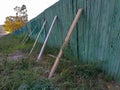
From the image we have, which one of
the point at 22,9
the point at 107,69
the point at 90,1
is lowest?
the point at 107,69

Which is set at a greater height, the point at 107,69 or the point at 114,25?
the point at 114,25

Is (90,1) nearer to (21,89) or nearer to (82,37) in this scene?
(82,37)

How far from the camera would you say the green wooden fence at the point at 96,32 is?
2781 mm

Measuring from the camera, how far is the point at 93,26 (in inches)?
132

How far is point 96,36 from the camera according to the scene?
10.8 ft

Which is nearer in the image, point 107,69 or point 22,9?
point 107,69

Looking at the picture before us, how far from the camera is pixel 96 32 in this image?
328 cm

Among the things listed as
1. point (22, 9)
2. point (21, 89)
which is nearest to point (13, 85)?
point (21, 89)

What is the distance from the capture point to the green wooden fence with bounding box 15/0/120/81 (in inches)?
109

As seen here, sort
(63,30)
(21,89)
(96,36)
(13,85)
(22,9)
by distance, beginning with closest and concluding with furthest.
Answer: (21,89) → (13,85) → (96,36) → (63,30) → (22,9)

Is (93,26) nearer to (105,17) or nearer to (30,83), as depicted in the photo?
(105,17)

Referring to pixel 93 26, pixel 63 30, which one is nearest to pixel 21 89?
pixel 93 26

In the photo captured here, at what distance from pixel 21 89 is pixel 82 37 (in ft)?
6.17

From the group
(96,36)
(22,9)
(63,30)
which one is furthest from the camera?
(22,9)
